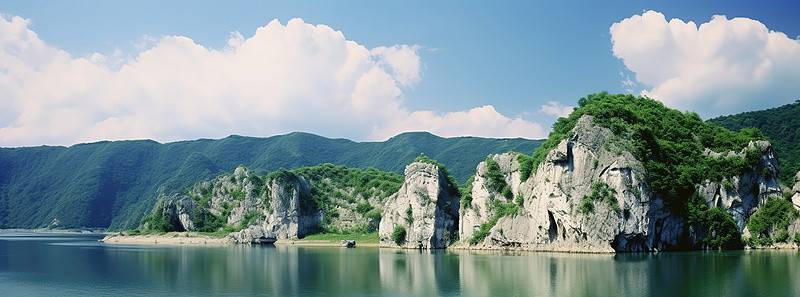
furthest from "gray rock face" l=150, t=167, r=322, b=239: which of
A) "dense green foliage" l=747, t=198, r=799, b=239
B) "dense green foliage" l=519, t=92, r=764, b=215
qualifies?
"dense green foliage" l=747, t=198, r=799, b=239

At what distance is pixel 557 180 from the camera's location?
66812 millimetres

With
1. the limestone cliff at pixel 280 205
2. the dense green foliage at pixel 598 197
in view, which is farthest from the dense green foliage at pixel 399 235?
the dense green foliage at pixel 598 197

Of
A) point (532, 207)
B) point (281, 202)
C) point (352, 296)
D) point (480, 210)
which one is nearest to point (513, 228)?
point (532, 207)

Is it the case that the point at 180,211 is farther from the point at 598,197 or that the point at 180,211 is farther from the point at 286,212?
the point at 598,197

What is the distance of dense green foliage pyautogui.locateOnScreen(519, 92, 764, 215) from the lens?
65.8 metres

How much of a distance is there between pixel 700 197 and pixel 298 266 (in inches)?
1929

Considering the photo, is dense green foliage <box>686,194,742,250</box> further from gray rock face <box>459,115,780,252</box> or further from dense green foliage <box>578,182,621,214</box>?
dense green foliage <box>578,182,621,214</box>

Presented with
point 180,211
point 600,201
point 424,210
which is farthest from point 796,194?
point 180,211

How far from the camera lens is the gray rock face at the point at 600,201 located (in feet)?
203

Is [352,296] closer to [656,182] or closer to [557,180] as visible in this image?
[557,180]

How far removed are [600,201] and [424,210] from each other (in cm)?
3133

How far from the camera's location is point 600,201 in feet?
205

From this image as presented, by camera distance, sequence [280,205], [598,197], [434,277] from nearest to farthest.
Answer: [434,277] < [598,197] < [280,205]

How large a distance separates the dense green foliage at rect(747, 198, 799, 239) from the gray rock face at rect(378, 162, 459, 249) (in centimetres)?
4057
